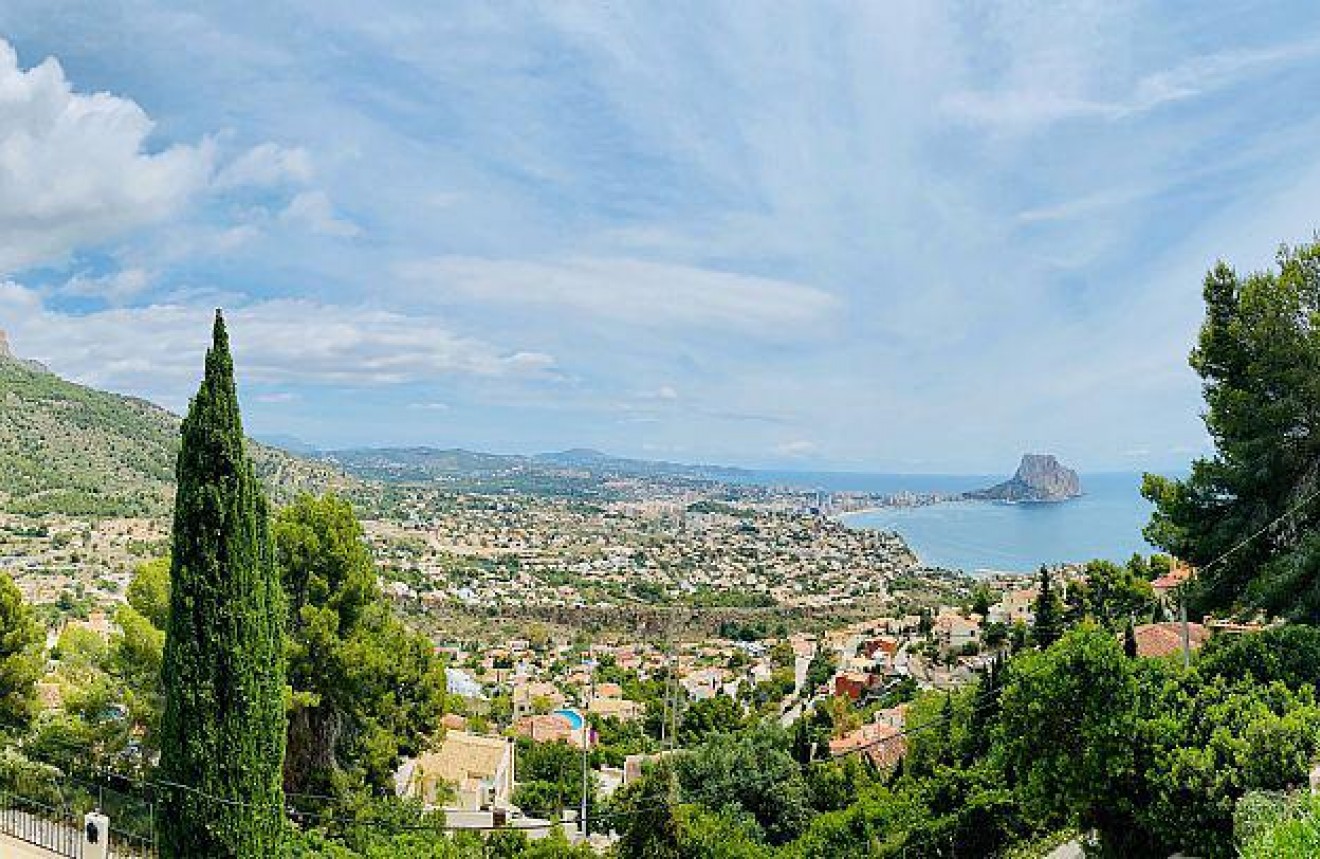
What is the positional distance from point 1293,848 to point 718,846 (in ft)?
24.6

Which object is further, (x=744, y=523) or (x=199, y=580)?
(x=744, y=523)

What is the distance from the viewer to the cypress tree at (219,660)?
22.3 feet

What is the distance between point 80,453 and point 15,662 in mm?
46339

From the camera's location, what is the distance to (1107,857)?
788cm

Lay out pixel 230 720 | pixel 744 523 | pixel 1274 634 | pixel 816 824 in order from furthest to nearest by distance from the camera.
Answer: pixel 744 523 → pixel 816 824 → pixel 1274 634 → pixel 230 720

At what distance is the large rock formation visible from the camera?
17475 cm

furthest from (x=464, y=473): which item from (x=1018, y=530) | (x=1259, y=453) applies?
(x=1259, y=453)

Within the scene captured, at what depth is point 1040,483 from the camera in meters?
177

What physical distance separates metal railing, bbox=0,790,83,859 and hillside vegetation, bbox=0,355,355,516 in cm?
3350

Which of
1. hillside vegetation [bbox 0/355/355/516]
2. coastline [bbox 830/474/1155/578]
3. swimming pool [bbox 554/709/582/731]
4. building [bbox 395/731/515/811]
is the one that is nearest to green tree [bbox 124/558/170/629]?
building [bbox 395/731/515/811]

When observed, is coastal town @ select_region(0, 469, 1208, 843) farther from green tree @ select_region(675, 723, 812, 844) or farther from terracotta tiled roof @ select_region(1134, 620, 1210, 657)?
green tree @ select_region(675, 723, 812, 844)

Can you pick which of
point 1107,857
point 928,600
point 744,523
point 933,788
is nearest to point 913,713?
point 933,788

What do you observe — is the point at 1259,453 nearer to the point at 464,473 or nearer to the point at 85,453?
the point at 85,453

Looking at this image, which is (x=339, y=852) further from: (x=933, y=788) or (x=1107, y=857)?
(x=933, y=788)
